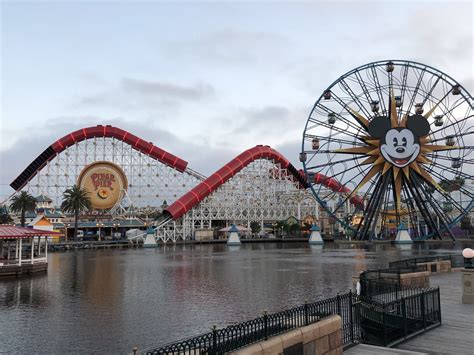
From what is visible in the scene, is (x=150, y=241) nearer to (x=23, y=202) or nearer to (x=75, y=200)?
(x=75, y=200)

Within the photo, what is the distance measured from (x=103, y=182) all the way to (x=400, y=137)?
54997 millimetres

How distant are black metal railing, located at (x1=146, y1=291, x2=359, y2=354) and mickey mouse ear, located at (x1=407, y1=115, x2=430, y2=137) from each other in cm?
4790

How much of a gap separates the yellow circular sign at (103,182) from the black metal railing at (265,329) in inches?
2998

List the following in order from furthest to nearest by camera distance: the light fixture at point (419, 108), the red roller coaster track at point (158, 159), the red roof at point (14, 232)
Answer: the red roller coaster track at point (158, 159) < the light fixture at point (419, 108) < the red roof at point (14, 232)

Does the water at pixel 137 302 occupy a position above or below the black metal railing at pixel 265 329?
below

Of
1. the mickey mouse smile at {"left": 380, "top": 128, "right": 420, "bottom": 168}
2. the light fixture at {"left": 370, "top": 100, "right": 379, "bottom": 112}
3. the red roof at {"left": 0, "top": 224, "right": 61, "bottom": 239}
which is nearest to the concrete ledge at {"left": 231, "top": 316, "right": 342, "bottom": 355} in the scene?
the red roof at {"left": 0, "top": 224, "right": 61, "bottom": 239}

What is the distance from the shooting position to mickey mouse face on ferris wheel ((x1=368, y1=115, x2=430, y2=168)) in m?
53.9

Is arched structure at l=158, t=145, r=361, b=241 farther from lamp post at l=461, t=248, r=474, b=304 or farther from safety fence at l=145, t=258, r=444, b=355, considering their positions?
safety fence at l=145, t=258, r=444, b=355

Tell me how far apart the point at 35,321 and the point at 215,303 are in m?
7.14

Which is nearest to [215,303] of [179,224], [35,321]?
[35,321]

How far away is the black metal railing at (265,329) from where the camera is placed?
7.07 meters

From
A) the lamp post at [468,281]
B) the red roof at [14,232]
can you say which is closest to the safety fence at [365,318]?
the lamp post at [468,281]

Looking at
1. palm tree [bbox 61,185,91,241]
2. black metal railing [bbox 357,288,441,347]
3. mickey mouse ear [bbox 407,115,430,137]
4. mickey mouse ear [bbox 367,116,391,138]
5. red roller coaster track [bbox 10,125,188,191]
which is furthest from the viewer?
red roller coaster track [bbox 10,125,188,191]

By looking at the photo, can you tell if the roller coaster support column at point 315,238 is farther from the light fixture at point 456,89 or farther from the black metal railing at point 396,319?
the black metal railing at point 396,319
